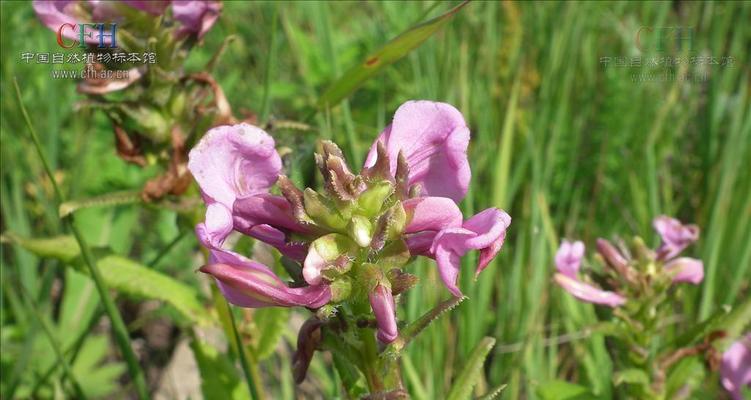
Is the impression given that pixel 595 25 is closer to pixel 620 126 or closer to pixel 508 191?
pixel 620 126

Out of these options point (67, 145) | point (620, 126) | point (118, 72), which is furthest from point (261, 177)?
point (67, 145)

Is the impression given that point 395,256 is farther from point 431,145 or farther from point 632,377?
point 632,377

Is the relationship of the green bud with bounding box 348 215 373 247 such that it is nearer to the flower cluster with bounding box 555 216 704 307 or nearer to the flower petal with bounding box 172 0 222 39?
the flower cluster with bounding box 555 216 704 307

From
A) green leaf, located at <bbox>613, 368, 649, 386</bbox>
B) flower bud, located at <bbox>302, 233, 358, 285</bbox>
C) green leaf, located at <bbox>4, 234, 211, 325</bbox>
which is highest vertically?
flower bud, located at <bbox>302, 233, 358, 285</bbox>

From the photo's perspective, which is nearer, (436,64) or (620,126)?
(436,64)

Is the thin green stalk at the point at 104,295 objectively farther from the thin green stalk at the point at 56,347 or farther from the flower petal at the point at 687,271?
the flower petal at the point at 687,271

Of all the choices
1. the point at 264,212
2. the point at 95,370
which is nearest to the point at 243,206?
the point at 264,212

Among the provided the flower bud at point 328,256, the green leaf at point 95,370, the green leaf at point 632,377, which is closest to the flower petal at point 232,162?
the flower bud at point 328,256

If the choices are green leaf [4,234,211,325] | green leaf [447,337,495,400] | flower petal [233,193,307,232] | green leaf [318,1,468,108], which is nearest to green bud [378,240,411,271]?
flower petal [233,193,307,232]
